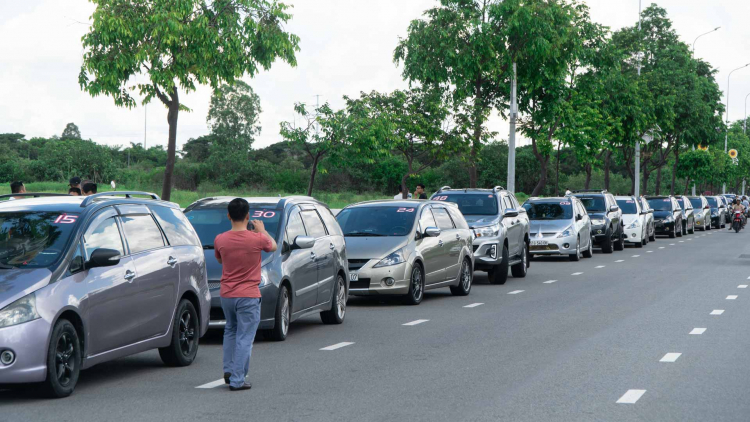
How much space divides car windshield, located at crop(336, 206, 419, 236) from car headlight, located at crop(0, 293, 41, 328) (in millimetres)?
8462

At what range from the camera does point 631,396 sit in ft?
24.6

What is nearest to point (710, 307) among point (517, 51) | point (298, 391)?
point (298, 391)

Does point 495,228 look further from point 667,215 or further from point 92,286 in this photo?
point 667,215

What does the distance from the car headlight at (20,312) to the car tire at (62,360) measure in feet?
0.71

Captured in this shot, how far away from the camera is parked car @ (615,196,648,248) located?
108ft

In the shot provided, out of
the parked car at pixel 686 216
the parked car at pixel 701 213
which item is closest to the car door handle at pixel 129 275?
the parked car at pixel 686 216

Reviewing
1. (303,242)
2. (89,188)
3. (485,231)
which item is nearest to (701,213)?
(485,231)

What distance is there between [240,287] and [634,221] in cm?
2721

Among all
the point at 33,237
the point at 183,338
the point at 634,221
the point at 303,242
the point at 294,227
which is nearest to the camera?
the point at 33,237

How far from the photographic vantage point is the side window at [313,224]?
1200 centimetres

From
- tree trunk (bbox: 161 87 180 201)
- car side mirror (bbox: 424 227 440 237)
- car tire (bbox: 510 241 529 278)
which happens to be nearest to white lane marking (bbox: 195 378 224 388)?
car side mirror (bbox: 424 227 440 237)

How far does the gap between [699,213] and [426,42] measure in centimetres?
2404

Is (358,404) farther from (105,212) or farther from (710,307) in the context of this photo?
(710,307)

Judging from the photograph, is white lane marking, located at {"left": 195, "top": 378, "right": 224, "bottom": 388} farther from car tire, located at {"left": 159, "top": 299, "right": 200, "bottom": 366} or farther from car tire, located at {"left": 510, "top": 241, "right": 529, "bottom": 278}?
car tire, located at {"left": 510, "top": 241, "right": 529, "bottom": 278}
